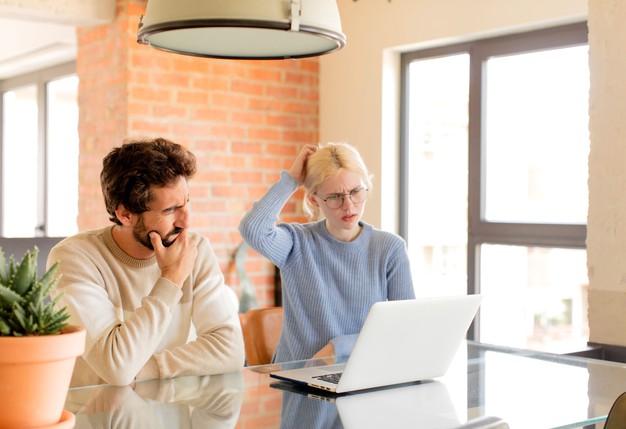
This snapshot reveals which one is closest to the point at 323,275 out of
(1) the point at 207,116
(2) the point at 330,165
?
(2) the point at 330,165

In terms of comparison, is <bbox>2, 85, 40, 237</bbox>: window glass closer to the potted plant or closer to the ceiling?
the ceiling

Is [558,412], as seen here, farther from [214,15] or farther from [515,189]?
[515,189]

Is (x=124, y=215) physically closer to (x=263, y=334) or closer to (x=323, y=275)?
(x=323, y=275)

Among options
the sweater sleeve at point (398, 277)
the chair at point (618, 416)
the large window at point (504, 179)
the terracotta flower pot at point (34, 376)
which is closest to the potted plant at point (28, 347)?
the terracotta flower pot at point (34, 376)

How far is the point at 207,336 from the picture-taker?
2.13m

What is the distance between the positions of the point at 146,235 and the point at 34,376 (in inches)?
40.8

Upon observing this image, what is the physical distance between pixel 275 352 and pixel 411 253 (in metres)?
1.94

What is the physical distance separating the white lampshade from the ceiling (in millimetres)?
2603

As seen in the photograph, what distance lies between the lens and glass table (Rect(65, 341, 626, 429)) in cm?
158

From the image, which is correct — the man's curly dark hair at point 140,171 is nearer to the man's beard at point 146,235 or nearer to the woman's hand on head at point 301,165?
the man's beard at point 146,235

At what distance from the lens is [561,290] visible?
3.92 metres

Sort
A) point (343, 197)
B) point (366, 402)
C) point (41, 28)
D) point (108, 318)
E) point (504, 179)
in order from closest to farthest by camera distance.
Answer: point (366, 402) → point (108, 318) → point (343, 197) → point (504, 179) → point (41, 28)

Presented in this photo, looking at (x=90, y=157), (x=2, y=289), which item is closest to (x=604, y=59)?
(x=2, y=289)

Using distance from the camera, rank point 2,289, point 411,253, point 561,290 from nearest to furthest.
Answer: point 2,289, point 561,290, point 411,253
